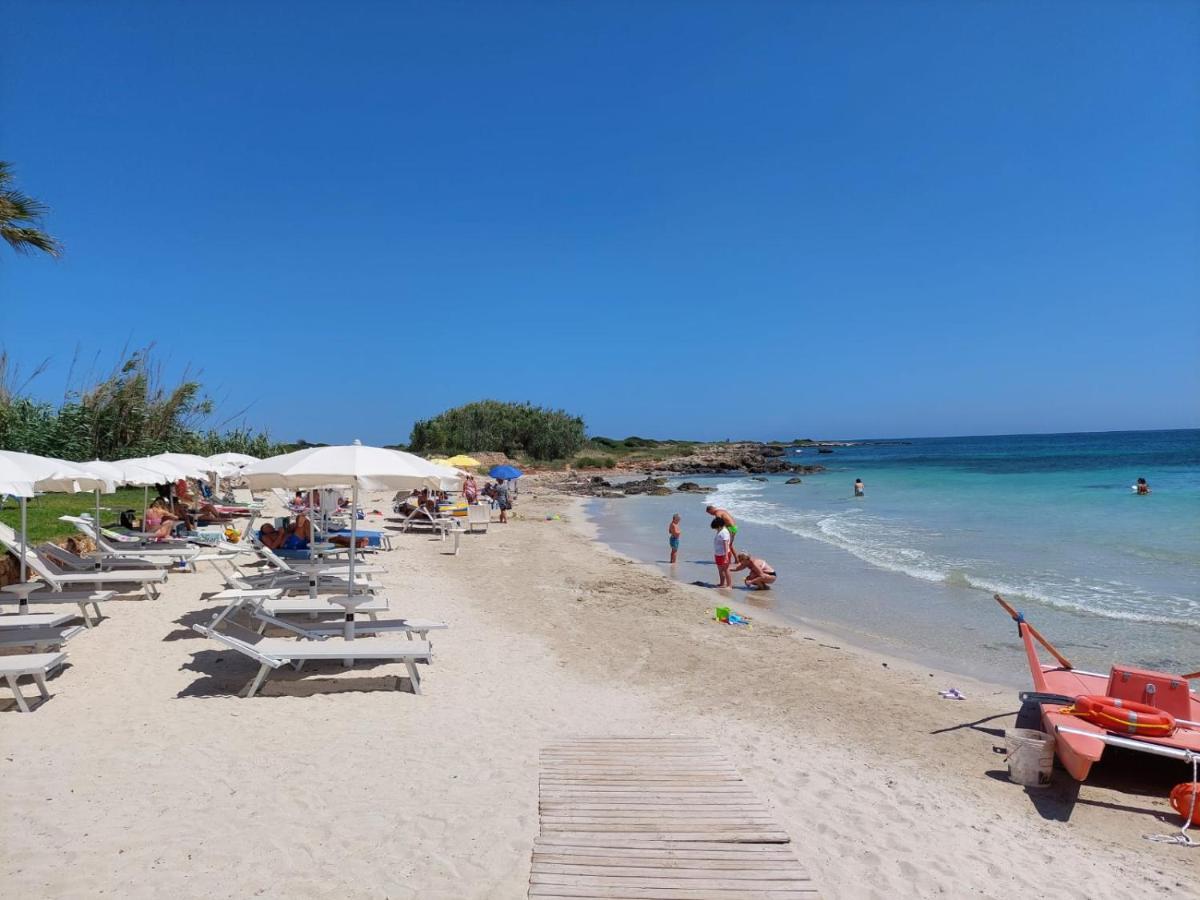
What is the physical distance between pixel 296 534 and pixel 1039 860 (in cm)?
1039

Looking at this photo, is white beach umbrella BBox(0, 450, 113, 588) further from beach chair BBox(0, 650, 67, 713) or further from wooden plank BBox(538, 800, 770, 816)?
wooden plank BBox(538, 800, 770, 816)

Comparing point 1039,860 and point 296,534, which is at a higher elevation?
point 296,534

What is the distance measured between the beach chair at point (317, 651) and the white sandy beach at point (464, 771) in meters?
0.25

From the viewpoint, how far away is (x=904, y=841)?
4.21 metres

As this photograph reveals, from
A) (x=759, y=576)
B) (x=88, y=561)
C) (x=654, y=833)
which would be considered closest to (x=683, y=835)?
(x=654, y=833)

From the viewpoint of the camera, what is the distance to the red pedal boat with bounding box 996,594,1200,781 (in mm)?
5168

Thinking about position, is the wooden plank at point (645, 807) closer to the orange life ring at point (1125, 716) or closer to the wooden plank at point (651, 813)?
the wooden plank at point (651, 813)

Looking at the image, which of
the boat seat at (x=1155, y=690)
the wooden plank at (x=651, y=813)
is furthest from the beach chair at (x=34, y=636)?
the boat seat at (x=1155, y=690)

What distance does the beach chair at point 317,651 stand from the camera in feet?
19.6

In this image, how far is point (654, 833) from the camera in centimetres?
396

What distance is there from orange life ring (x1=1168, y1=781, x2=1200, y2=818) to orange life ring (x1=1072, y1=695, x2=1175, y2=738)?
0.46 meters

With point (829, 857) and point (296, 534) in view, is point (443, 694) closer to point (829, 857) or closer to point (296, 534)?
point (829, 857)

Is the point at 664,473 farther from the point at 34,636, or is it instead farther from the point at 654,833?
the point at 654,833

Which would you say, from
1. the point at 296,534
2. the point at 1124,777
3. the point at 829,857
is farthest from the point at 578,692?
the point at 296,534
